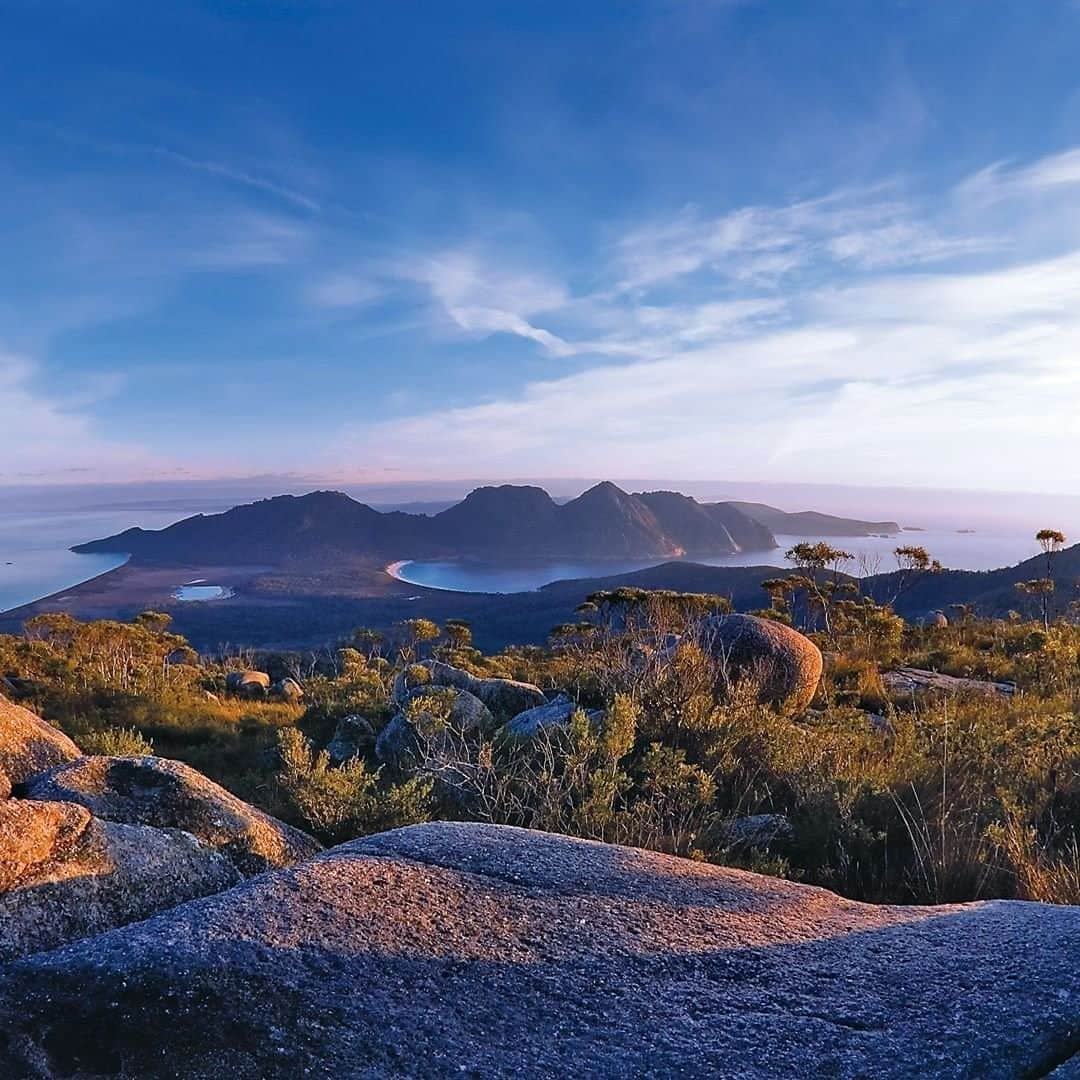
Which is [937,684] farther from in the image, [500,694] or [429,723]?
[429,723]

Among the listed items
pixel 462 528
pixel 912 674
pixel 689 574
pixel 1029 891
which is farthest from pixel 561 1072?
pixel 462 528

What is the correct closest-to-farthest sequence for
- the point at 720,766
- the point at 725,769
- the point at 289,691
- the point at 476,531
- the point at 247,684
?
the point at 720,766 < the point at 725,769 < the point at 289,691 < the point at 247,684 < the point at 476,531

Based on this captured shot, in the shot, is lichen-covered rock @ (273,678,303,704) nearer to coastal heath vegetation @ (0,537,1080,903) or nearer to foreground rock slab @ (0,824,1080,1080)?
coastal heath vegetation @ (0,537,1080,903)

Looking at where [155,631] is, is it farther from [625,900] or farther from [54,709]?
[625,900]

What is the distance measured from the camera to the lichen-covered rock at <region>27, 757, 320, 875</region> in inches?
135

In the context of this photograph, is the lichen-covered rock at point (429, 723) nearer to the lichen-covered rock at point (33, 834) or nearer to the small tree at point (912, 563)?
the lichen-covered rock at point (33, 834)

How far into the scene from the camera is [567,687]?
11648 mm

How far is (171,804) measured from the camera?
11.6 feet

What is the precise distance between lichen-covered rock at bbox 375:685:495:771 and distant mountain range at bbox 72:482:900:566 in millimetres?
157175

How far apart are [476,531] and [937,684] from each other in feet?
577

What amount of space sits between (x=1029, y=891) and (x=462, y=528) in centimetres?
18628

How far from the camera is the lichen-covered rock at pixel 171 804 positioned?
344cm

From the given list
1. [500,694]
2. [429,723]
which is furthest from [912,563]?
[429,723]

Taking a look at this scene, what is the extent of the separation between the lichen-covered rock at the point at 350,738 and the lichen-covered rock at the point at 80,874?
22.7ft
